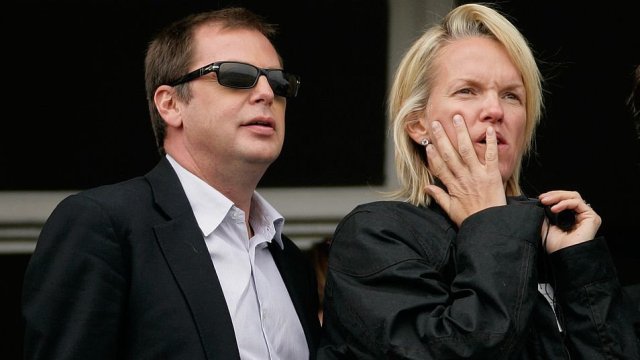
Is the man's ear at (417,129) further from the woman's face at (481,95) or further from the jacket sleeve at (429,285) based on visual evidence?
the jacket sleeve at (429,285)

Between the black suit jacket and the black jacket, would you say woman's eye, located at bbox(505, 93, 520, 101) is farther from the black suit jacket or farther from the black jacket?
the black suit jacket

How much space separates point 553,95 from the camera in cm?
432

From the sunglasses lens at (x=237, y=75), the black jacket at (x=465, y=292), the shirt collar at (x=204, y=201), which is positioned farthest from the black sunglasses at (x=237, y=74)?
Result: the black jacket at (x=465, y=292)

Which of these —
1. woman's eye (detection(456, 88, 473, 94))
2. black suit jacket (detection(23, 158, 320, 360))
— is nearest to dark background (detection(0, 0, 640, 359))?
woman's eye (detection(456, 88, 473, 94))

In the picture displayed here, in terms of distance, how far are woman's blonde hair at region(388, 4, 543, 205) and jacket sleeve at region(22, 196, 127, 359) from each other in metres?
0.75

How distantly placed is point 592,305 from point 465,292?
329mm

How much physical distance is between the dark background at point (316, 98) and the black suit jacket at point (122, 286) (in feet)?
6.11

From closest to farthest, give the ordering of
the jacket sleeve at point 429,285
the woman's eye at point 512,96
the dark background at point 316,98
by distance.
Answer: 1. the jacket sleeve at point 429,285
2. the woman's eye at point 512,96
3. the dark background at point 316,98

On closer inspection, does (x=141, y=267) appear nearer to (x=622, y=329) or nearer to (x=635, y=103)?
(x=622, y=329)

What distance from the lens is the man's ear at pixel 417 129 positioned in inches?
102

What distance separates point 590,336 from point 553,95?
214cm

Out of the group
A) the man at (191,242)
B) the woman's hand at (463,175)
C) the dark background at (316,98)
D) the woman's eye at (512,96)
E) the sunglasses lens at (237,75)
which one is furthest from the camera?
the dark background at (316,98)

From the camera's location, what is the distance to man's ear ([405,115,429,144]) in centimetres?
260

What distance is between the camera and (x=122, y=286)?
2338 mm
